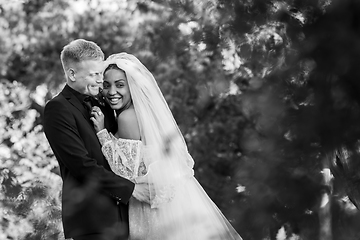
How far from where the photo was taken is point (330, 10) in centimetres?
98

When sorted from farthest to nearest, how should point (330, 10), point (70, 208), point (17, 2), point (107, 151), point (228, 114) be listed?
1. point (17, 2)
2. point (228, 114)
3. point (107, 151)
4. point (70, 208)
5. point (330, 10)

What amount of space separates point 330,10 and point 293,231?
375 mm

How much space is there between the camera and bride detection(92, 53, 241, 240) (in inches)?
124

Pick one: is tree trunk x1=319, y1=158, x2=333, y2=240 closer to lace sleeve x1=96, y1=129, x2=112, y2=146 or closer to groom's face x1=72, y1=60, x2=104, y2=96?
lace sleeve x1=96, y1=129, x2=112, y2=146

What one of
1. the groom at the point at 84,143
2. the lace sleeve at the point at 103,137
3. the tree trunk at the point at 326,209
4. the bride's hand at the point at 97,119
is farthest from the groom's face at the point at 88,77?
the tree trunk at the point at 326,209

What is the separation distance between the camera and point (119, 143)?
3199mm

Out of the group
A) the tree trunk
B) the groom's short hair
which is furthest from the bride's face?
the tree trunk

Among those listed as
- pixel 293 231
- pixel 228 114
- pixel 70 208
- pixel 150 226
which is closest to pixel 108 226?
pixel 150 226

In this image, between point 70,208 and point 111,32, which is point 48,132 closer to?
point 70,208

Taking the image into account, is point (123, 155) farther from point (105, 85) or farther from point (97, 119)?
point (105, 85)

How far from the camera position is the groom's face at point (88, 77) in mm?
3240

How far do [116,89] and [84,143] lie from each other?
13.6 inches

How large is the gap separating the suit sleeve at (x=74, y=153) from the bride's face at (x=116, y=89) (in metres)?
0.27

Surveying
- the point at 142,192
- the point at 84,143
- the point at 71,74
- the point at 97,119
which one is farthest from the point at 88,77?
the point at 142,192
